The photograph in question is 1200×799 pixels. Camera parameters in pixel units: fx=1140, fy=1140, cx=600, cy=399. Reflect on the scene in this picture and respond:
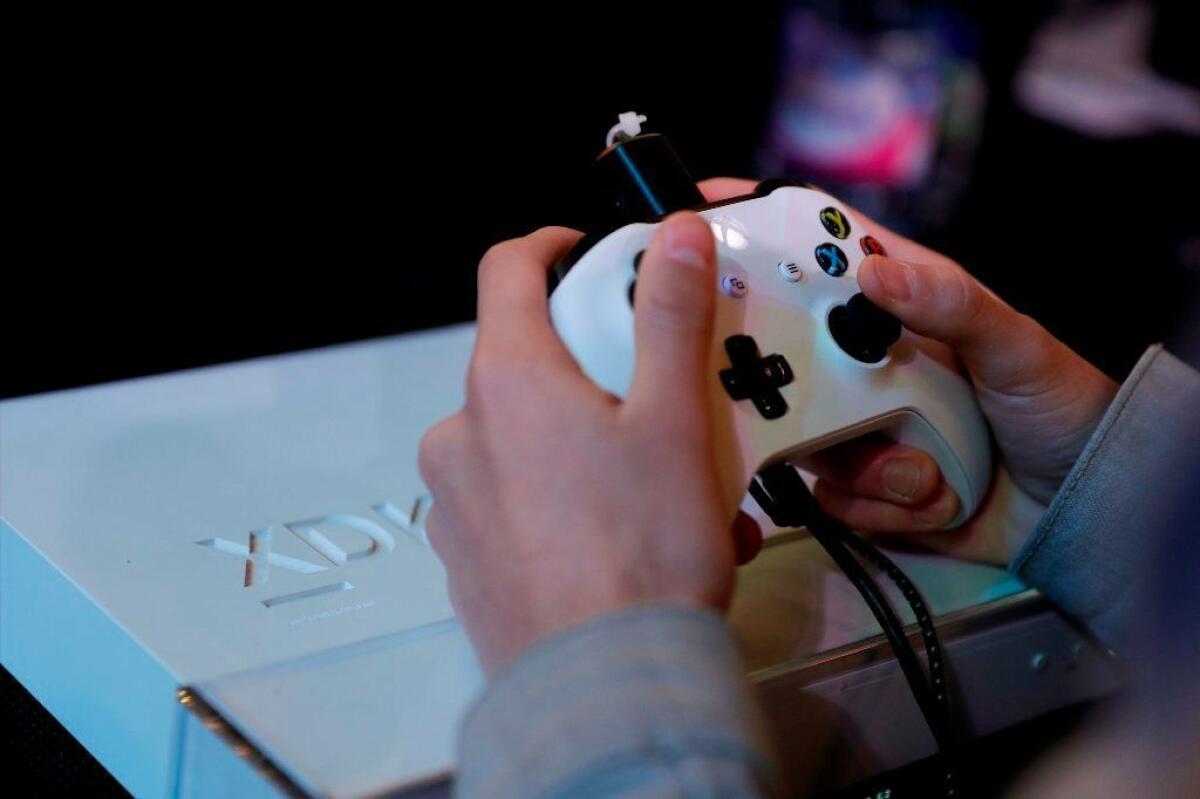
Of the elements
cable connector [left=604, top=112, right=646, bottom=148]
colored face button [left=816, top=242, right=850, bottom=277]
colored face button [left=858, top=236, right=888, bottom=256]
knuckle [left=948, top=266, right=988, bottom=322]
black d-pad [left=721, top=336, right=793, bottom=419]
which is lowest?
black d-pad [left=721, top=336, right=793, bottom=419]

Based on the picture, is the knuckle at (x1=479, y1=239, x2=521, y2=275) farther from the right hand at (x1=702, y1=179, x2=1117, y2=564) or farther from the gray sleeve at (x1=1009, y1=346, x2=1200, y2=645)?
the gray sleeve at (x1=1009, y1=346, x2=1200, y2=645)

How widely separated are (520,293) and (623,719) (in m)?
0.19

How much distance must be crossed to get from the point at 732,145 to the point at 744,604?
1.75 metres

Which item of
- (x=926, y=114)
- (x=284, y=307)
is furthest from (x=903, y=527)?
(x=926, y=114)

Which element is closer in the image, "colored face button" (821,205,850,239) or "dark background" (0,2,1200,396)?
"colored face button" (821,205,850,239)

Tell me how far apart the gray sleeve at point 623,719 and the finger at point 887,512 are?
24cm

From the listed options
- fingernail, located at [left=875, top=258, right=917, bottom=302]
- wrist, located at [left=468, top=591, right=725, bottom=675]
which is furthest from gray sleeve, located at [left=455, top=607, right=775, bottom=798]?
fingernail, located at [left=875, top=258, right=917, bottom=302]

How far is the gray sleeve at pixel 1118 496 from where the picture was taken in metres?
0.54

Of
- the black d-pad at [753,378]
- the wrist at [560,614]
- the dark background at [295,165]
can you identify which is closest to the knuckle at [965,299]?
the black d-pad at [753,378]

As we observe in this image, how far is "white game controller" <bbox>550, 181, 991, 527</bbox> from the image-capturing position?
1.51 ft

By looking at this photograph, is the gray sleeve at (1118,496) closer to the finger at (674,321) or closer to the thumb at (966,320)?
the thumb at (966,320)

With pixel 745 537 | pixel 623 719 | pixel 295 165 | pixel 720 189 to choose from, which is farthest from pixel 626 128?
pixel 295 165

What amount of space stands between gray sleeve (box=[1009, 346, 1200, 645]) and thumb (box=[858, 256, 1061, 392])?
0.04 m

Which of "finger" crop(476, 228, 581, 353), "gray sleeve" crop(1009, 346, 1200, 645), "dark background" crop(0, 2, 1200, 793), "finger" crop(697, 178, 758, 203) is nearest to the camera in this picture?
"finger" crop(476, 228, 581, 353)
